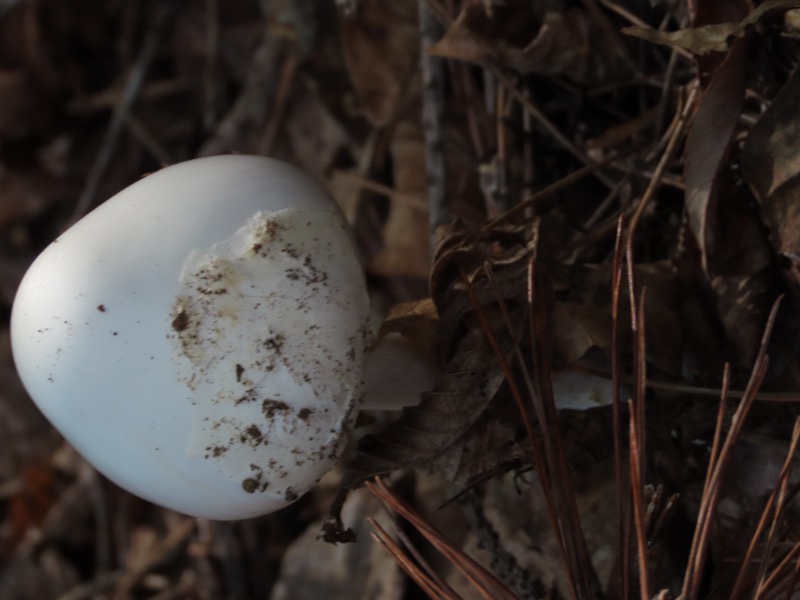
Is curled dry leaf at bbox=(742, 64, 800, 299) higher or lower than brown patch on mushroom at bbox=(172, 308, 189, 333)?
higher

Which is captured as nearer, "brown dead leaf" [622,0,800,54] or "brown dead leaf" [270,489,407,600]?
"brown dead leaf" [622,0,800,54]

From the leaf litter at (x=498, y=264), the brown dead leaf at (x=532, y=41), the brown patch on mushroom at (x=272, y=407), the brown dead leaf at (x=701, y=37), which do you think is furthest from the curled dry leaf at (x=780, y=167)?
the brown patch on mushroom at (x=272, y=407)

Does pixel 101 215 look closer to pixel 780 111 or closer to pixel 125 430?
pixel 125 430

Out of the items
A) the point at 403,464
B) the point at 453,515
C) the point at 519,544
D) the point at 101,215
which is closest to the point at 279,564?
the point at 453,515

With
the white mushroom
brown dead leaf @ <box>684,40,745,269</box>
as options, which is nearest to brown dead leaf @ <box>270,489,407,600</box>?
the white mushroom

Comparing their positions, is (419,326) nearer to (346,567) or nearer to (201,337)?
(201,337)

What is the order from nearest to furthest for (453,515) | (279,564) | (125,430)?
(125,430) < (453,515) < (279,564)

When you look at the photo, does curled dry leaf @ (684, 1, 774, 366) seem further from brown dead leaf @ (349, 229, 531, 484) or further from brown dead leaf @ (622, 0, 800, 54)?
brown dead leaf @ (349, 229, 531, 484)
